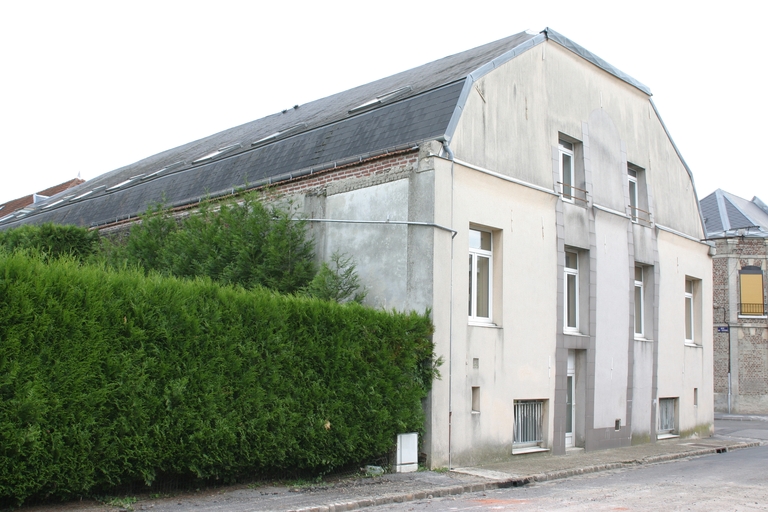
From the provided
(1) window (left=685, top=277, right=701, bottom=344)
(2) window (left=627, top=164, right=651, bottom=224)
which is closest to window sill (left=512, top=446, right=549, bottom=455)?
(2) window (left=627, top=164, right=651, bottom=224)

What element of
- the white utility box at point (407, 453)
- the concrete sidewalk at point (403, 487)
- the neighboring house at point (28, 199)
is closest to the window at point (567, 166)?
the concrete sidewalk at point (403, 487)

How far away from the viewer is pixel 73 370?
7578mm

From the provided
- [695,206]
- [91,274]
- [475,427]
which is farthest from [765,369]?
[91,274]

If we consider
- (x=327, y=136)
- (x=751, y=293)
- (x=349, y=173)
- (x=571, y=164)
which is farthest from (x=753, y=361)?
(x=349, y=173)

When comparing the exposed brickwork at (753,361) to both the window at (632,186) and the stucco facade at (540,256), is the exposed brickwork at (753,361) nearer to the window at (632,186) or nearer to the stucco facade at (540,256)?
the stucco facade at (540,256)

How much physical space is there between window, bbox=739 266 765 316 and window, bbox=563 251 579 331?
1954 centimetres

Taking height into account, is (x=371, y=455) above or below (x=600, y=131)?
below

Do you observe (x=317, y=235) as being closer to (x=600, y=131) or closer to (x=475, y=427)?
(x=475, y=427)

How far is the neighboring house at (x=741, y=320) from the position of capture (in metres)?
30.6

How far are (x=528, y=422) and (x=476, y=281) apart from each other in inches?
114

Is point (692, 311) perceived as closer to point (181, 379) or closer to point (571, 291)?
point (571, 291)

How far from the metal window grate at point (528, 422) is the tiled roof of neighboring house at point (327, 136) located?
5.16 metres

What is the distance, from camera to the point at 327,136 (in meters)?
14.7

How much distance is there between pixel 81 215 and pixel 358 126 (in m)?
10.8
